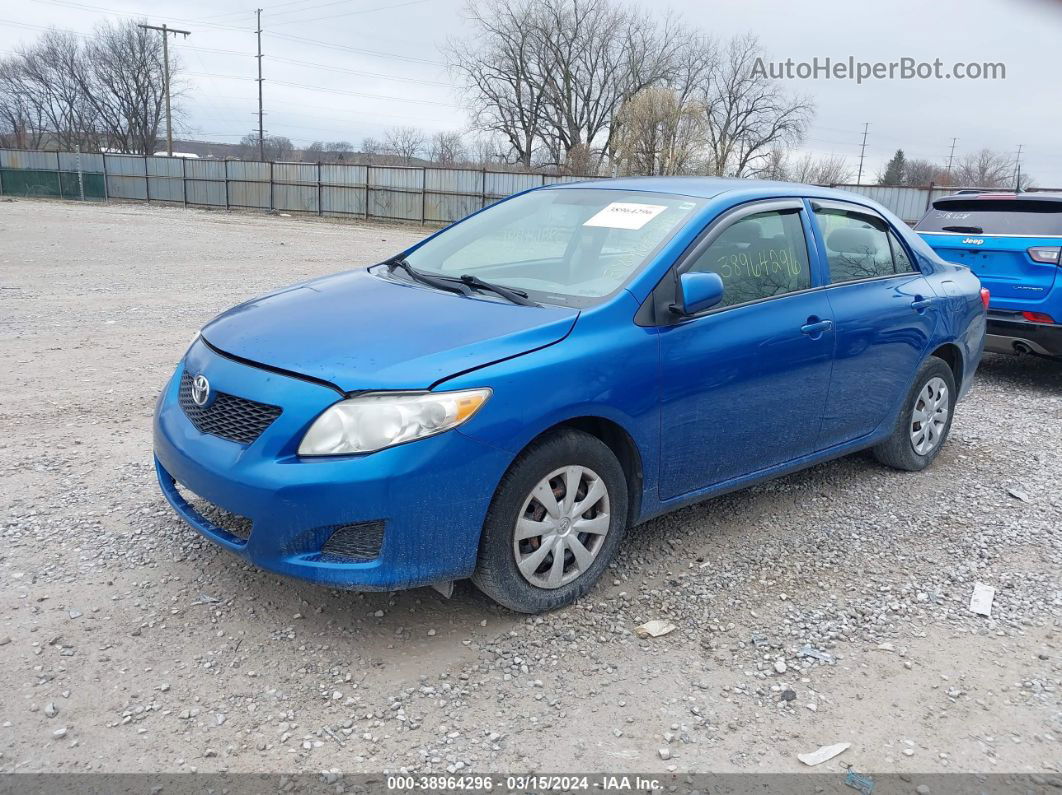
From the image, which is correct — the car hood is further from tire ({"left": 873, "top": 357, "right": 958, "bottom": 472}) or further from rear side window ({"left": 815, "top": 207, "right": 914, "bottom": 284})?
tire ({"left": 873, "top": 357, "right": 958, "bottom": 472})

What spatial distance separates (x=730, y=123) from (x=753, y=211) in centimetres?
5077

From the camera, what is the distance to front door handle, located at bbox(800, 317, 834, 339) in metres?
4.09

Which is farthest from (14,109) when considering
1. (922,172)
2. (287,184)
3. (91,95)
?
(922,172)

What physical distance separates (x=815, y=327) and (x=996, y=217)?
467 cm

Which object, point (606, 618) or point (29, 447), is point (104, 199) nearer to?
point (29, 447)

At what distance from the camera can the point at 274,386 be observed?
9.85 ft

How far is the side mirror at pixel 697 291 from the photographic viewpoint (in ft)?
11.4

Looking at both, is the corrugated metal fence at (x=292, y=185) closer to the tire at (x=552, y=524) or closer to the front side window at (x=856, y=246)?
the front side window at (x=856, y=246)

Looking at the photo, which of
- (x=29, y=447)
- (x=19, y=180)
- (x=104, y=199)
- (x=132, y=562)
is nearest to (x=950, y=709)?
(x=132, y=562)

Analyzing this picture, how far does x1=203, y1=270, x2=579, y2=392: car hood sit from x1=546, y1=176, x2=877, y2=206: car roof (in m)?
1.18

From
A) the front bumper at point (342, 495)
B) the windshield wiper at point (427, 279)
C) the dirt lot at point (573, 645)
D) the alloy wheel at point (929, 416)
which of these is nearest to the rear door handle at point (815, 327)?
the dirt lot at point (573, 645)

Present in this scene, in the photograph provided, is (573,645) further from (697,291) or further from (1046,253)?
(1046,253)

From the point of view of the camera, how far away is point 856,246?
15.4ft

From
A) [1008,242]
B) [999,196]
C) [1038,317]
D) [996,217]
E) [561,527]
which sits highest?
[999,196]
